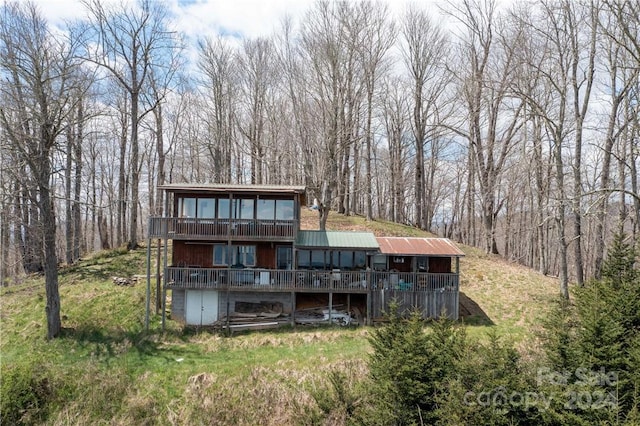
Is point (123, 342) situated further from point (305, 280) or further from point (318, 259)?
point (318, 259)

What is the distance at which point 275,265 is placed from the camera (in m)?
17.6

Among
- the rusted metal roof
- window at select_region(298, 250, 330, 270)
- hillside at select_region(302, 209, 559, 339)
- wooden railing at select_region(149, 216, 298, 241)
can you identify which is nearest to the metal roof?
wooden railing at select_region(149, 216, 298, 241)

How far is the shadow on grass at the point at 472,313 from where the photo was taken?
16.0m

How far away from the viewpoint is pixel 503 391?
8.35m

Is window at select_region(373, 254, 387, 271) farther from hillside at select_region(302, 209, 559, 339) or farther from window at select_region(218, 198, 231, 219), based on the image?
window at select_region(218, 198, 231, 219)

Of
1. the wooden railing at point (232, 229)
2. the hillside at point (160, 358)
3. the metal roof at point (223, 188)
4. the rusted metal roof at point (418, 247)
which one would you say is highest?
the metal roof at point (223, 188)

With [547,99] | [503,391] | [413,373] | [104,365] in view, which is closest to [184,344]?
[104,365]

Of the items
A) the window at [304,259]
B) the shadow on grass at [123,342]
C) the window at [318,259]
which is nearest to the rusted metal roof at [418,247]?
the window at [318,259]

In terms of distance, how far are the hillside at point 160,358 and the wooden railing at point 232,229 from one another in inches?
159

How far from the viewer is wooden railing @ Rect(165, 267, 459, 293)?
16.2 m

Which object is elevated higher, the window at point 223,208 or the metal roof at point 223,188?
the metal roof at point 223,188

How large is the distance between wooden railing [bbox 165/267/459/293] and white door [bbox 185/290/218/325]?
2.02 ft

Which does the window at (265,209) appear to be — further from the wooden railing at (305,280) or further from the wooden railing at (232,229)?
the wooden railing at (305,280)

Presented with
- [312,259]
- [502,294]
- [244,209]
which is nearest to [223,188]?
[244,209]
